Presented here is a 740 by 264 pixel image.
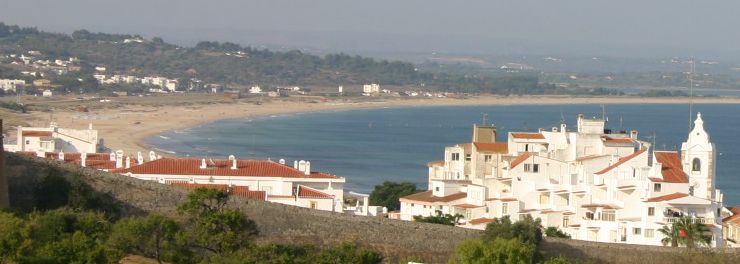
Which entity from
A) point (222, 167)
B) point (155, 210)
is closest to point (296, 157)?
point (222, 167)

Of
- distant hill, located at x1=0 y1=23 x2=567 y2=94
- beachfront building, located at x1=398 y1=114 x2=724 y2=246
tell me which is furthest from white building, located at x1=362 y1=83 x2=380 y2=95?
beachfront building, located at x1=398 y1=114 x2=724 y2=246

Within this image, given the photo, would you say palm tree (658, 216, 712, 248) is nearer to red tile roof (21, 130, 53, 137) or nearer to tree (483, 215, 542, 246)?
tree (483, 215, 542, 246)

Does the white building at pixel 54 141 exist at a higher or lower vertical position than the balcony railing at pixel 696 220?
higher

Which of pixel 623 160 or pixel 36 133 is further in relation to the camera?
pixel 36 133

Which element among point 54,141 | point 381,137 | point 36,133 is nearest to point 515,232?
point 54,141

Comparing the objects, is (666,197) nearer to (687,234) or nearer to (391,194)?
(687,234)

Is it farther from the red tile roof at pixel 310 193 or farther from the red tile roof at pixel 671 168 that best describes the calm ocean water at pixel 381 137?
the red tile roof at pixel 310 193

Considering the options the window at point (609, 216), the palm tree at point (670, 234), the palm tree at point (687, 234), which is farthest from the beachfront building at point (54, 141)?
the palm tree at point (687, 234)
